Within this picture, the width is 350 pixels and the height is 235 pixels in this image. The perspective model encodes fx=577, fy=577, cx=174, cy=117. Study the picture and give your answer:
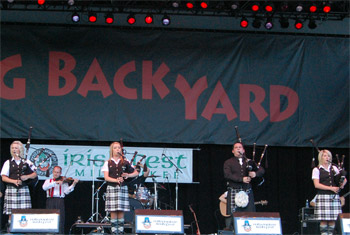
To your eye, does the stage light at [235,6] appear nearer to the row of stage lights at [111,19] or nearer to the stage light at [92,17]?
the row of stage lights at [111,19]

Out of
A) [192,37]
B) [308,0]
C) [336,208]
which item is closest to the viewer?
[336,208]

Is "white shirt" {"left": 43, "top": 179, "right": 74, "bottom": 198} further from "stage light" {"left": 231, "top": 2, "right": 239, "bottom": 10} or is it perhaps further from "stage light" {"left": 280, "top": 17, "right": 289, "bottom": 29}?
"stage light" {"left": 280, "top": 17, "right": 289, "bottom": 29}

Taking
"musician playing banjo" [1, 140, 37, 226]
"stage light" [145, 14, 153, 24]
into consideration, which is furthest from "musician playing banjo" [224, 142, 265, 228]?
"stage light" [145, 14, 153, 24]

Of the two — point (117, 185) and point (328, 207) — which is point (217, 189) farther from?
point (117, 185)

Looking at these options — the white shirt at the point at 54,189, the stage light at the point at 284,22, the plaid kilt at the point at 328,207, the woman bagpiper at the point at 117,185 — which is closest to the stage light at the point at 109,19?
the white shirt at the point at 54,189

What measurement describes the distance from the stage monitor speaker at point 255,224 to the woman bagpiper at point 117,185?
1.68m

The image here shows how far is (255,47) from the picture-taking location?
1116 cm

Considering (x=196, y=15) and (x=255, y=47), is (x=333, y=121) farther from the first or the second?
(x=196, y=15)

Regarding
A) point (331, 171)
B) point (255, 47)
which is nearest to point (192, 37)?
point (255, 47)

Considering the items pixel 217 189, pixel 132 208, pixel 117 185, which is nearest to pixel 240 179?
pixel 117 185

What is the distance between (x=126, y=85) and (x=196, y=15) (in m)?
1.85

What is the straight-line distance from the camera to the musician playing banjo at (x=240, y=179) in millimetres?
8422

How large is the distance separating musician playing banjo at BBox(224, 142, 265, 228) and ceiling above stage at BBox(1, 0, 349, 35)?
3067mm

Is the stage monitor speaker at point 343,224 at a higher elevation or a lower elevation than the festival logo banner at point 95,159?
lower
